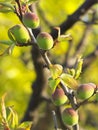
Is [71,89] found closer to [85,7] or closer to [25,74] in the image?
[85,7]

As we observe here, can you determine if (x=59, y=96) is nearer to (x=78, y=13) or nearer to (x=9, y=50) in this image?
(x=9, y=50)

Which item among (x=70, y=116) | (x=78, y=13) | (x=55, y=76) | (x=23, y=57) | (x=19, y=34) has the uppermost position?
(x=19, y=34)

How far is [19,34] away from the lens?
1269 millimetres

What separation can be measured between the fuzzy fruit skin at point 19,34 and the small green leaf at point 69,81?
0.13 metres

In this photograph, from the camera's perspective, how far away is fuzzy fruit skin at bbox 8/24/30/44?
1.27 meters

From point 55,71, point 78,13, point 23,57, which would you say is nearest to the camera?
point 55,71

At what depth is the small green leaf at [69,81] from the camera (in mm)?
1262

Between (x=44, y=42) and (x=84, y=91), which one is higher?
(x=44, y=42)

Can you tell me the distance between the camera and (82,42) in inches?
132

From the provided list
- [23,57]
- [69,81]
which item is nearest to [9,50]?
[69,81]

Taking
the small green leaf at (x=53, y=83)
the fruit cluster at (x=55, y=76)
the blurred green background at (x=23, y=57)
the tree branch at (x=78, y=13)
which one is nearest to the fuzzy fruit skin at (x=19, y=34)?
the fruit cluster at (x=55, y=76)

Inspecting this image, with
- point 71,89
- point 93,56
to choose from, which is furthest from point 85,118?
point 71,89

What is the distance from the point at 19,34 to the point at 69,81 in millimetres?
173

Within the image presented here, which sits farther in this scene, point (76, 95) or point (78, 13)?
point (78, 13)
